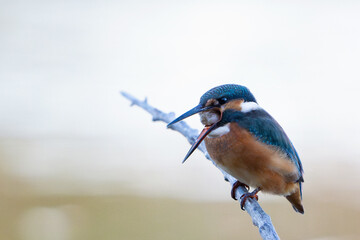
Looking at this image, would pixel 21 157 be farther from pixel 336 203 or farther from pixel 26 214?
pixel 336 203

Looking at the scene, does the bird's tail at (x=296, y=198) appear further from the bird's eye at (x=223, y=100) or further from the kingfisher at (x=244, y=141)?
the bird's eye at (x=223, y=100)

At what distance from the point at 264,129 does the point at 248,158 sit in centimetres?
10

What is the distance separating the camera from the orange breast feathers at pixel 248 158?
4.49 ft

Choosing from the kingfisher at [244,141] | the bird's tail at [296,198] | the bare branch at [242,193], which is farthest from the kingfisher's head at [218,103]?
the bird's tail at [296,198]

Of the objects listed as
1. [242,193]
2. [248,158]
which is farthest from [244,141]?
Answer: [242,193]

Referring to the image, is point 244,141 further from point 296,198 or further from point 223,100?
point 296,198

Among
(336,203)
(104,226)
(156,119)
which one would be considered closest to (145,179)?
(104,226)

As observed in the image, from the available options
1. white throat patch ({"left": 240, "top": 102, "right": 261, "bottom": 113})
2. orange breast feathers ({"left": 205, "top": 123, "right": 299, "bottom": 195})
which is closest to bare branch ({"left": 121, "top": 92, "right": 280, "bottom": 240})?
orange breast feathers ({"left": 205, "top": 123, "right": 299, "bottom": 195})

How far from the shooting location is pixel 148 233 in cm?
264

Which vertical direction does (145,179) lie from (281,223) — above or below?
above

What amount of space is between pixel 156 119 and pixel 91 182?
1522 millimetres

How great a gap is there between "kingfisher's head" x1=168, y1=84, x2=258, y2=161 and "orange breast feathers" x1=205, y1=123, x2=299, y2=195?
2cm

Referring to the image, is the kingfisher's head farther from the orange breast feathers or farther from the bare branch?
the bare branch

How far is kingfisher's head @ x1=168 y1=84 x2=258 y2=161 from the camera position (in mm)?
1347
